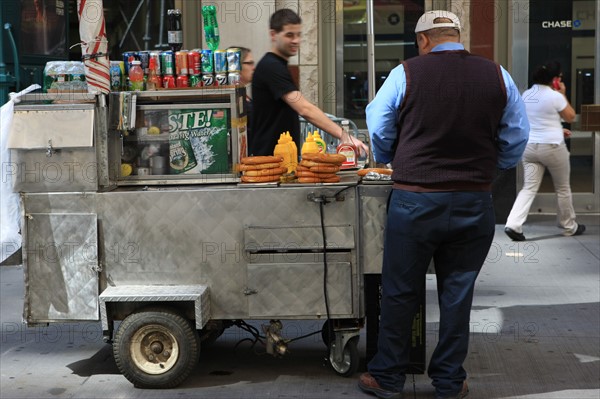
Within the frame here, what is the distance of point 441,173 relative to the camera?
515 centimetres

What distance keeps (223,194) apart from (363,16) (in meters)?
6.38

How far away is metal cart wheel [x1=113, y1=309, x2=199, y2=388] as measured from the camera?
18.5 feet

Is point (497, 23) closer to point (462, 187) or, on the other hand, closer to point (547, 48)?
point (547, 48)

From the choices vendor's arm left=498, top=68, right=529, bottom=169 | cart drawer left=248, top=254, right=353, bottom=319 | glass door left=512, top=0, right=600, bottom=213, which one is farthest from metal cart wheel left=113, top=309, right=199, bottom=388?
glass door left=512, top=0, right=600, bottom=213

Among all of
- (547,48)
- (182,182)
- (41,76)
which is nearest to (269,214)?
(182,182)

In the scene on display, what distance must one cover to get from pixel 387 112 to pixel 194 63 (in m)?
1.30

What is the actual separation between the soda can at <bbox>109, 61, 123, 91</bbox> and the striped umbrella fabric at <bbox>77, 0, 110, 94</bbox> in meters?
0.13

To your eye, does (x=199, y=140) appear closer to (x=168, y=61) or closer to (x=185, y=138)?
(x=185, y=138)

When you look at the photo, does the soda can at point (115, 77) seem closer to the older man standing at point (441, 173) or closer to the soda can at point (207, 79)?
the soda can at point (207, 79)

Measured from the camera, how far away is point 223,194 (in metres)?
5.64

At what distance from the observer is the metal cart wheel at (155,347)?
5.64 meters

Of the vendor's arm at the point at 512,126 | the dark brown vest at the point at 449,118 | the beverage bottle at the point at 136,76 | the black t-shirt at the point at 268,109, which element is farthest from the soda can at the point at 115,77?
the vendor's arm at the point at 512,126

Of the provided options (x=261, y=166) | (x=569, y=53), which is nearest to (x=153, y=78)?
(x=261, y=166)

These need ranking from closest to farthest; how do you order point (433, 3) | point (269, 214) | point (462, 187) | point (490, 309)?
point (462, 187) < point (269, 214) < point (490, 309) < point (433, 3)
